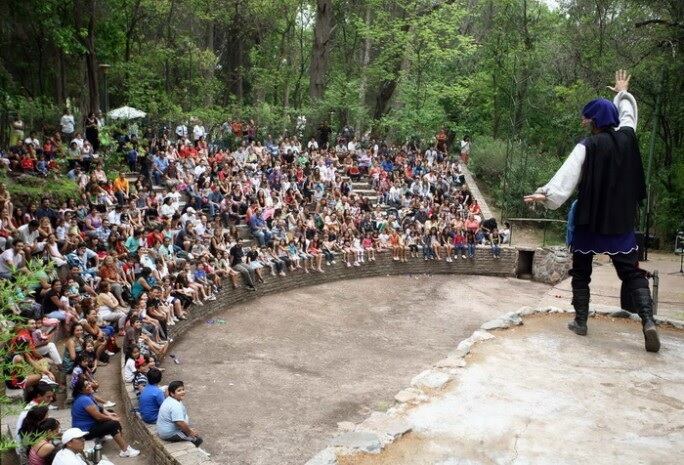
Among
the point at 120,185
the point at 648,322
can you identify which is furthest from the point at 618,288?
the point at 120,185

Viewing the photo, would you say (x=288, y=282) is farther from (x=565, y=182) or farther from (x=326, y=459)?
(x=326, y=459)

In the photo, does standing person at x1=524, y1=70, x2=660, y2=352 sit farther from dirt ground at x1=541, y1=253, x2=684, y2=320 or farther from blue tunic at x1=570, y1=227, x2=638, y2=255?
dirt ground at x1=541, y1=253, x2=684, y2=320

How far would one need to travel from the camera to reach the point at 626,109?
7.43 meters

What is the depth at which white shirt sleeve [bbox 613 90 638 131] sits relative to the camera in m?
7.39

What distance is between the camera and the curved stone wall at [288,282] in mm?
7172

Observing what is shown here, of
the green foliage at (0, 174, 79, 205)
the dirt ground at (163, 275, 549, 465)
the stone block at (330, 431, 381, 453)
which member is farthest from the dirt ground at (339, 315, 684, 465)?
the green foliage at (0, 174, 79, 205)

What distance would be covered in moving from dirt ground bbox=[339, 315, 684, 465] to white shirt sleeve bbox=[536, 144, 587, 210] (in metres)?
1.63

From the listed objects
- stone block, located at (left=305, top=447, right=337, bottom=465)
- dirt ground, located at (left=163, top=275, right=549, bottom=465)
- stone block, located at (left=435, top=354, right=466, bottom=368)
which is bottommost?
dirt ground, located at (left=163, top=275, right=549, bottom=465)

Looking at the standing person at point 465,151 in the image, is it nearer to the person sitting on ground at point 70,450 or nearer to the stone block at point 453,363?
the stone block at point 453,363

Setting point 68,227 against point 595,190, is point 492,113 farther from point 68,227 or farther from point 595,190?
point 595,190

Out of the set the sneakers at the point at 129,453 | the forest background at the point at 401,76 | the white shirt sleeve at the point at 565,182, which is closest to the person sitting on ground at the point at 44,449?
the sneakers at the point at 129,453

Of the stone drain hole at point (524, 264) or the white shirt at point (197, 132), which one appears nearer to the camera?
the stone drain hole at point (524, 264)

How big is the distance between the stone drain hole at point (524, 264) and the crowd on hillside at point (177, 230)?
0.77m

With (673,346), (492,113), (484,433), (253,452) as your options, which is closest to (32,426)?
(253,452)
